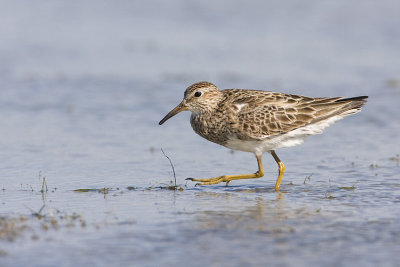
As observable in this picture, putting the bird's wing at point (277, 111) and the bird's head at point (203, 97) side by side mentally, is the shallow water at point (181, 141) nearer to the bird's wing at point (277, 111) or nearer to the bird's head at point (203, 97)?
the bird's wing at point (277, 111)

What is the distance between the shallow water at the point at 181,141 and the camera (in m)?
7.83

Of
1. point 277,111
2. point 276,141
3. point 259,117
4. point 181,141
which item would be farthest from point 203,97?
point 181,141

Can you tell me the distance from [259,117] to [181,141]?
328cm

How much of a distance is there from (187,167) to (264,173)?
1.35 meters

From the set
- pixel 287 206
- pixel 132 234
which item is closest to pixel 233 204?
pixel 287 206

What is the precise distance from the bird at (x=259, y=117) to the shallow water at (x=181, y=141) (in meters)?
0.68

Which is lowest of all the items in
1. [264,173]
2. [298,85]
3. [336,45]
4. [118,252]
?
[118,252]

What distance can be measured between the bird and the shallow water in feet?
2.25

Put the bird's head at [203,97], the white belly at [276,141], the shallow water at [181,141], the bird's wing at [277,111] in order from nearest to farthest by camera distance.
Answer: the shallow water at [181,141] → the bird's wing at [277,111] → the white belly at [276,141] → the bird's head at [203,97]

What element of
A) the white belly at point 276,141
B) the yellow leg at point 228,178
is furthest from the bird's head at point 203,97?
the yellow leg at point 228,178

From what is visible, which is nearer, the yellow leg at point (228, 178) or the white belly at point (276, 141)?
the yellow leg at point (228, 178)

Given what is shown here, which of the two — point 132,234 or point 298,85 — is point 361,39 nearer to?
point 298,85

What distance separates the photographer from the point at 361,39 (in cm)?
2205

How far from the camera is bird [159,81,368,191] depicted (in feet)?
36.4
